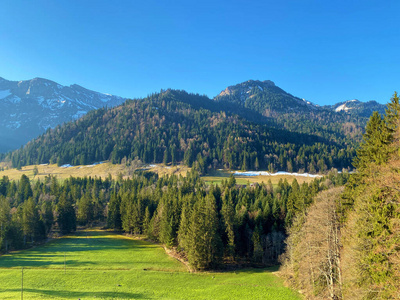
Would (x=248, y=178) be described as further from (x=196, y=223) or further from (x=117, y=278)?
(x=117, y=278)

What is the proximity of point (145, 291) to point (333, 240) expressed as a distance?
33530mm

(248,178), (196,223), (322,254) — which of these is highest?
(248,178)

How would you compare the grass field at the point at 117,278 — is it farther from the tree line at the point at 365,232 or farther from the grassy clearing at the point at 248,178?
the grassy clearing at the point at 248,178

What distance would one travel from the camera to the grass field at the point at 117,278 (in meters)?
40.5

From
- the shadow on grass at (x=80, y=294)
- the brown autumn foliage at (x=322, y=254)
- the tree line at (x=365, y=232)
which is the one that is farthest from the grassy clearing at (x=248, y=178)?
the brown autumn foliage at (x=322, y=254)

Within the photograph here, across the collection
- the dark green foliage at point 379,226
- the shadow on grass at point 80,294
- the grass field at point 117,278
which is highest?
the dark green foliage at point 379,226

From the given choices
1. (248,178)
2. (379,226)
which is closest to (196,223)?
(379,226)

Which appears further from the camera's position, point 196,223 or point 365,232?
point 196,223

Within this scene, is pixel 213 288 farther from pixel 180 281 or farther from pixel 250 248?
pixel 250 248

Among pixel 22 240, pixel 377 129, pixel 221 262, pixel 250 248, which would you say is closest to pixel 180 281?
pixel 221 262

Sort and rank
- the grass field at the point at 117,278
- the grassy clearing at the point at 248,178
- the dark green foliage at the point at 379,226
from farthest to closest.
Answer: the grassy clearing at the point at 248,178 → the grass field at the point at 117,278 → the dark green foliage at the point at 379,226

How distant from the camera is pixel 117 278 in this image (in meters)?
48.4

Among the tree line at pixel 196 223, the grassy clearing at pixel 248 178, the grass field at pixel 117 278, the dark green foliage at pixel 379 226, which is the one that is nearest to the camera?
the dark green foliage at pixel 379 226

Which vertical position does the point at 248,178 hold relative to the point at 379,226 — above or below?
below
